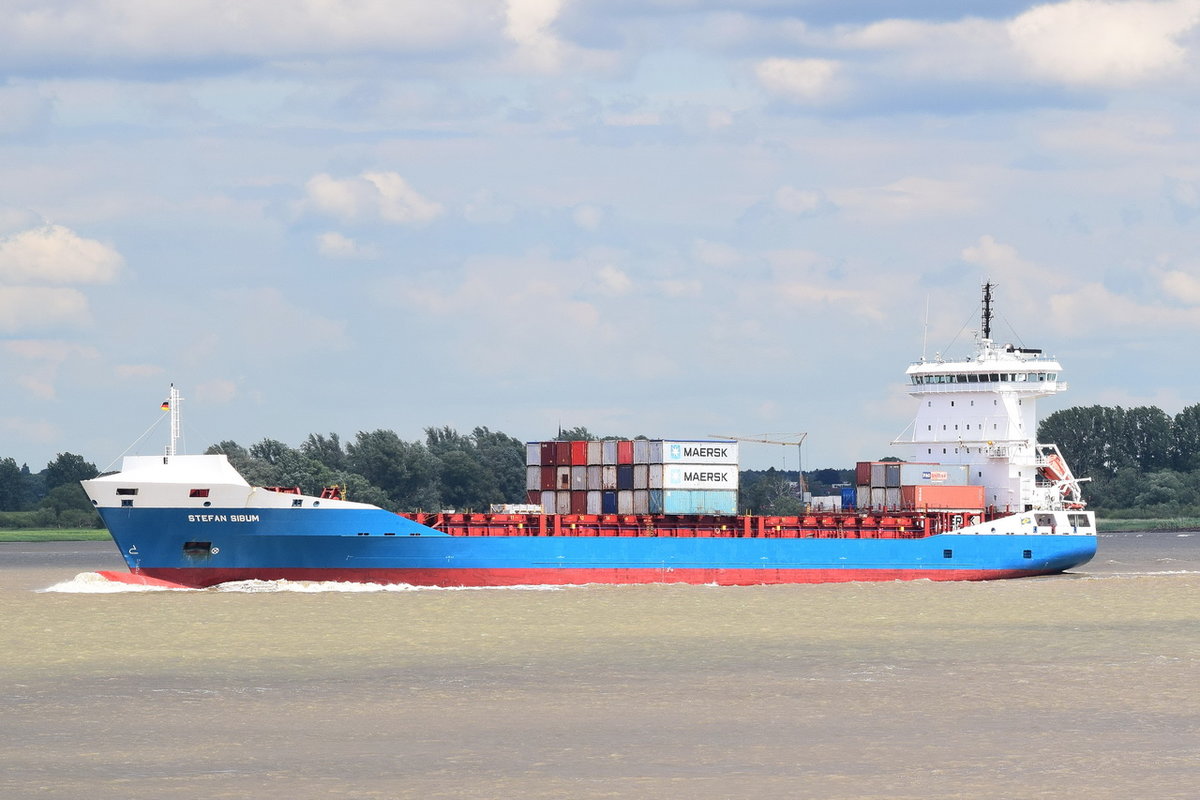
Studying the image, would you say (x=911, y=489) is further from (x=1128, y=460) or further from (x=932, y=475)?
(x=1128, y=460)

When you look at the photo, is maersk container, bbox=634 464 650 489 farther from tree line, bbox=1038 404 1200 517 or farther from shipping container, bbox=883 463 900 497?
tree line, bbox=1038 404 1200 517

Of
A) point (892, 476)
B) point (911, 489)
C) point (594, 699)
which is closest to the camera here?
point (594, 699)

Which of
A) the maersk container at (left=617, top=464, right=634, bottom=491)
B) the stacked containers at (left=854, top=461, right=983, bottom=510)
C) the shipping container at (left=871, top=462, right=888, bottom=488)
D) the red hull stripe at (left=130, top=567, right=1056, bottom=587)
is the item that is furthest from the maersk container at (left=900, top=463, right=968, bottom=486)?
the maersk container at (left=617, top=464, right=634, bottom=491)

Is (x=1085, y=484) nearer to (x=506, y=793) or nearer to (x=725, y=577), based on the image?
(x=725, y=577)

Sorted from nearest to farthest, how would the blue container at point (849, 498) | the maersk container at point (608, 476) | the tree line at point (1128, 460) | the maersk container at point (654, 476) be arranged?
the maersk container at point (654, 476) < the maersk container at point (608, 476) < the blue container at point (849, 498) < the tree line at point (1128, 460)

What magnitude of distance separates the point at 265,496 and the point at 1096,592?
2929 cm

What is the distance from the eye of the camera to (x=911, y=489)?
65438mm

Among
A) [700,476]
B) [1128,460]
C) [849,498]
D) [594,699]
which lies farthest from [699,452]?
[1128,460]

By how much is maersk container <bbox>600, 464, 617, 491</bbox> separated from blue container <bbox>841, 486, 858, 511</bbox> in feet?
34.7

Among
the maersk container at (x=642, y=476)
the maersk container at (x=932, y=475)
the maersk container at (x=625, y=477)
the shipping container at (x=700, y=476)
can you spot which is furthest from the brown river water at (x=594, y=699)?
the maersk container at (x=932, y=475)

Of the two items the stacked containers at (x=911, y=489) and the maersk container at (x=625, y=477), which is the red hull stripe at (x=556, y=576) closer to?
the stacked containers at (x=911, y=489)

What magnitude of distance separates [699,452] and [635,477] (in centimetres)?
267

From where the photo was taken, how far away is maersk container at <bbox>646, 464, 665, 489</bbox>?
62.5 meters

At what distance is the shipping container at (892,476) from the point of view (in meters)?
66.2
